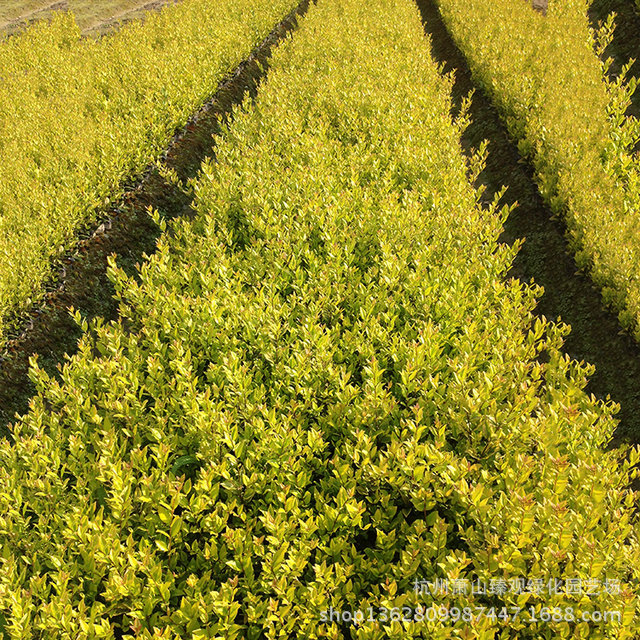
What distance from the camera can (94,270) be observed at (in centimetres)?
638

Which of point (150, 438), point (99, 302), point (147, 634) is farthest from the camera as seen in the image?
point (99, 302)

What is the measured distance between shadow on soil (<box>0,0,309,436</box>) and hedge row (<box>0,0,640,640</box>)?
1972 mm

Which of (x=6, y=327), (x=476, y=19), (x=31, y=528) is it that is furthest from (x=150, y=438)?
(x=476, y=19)

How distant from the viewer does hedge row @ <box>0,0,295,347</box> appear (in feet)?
19.1

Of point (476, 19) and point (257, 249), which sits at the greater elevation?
point (476, 19)

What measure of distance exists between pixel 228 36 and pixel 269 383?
40.4 feet

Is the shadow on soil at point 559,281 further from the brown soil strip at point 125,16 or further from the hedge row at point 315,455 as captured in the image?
the brown soil strip at point 125,16

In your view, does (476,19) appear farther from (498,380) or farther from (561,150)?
(498,380)

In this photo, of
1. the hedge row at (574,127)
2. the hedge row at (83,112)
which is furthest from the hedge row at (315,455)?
the hedge row at (83,112)

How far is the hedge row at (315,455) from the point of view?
2.06 metres

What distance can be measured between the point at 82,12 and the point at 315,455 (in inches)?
925

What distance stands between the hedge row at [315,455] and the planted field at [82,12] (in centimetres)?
1840

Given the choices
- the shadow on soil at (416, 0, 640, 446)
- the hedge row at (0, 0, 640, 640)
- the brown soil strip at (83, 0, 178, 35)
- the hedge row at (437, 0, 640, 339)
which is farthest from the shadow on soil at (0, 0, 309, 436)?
the brown soil strip at (83, 0, 178, 35)

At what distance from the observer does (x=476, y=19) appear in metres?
12.0
